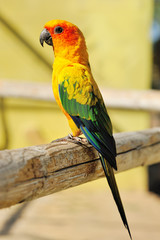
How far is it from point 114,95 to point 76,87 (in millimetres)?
1342

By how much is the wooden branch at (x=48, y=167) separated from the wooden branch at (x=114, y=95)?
0.95 m

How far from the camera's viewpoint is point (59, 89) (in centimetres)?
113

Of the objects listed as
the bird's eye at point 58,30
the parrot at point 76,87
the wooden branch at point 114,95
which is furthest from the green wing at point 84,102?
the wooden branch at point 114,95

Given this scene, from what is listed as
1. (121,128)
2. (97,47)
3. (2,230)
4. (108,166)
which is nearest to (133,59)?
(97,47)

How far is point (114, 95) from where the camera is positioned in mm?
2436

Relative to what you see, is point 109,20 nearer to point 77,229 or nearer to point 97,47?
point 97,47

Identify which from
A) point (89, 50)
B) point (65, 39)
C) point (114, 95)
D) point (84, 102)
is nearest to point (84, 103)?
point (84, 102)

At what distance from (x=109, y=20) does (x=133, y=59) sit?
483 millimetres

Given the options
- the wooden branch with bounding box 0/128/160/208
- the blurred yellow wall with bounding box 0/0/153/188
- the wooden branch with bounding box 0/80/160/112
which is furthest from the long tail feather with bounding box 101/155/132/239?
the blurred yellow wall with bounding box 0/0/153/188

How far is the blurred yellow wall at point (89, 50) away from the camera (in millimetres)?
3182

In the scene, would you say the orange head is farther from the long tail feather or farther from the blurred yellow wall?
the blurred yellow wall

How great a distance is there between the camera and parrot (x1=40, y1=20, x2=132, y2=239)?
1104 mm

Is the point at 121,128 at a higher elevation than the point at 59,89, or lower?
lower

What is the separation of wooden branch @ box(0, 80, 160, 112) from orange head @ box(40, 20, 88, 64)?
3.75 feet
